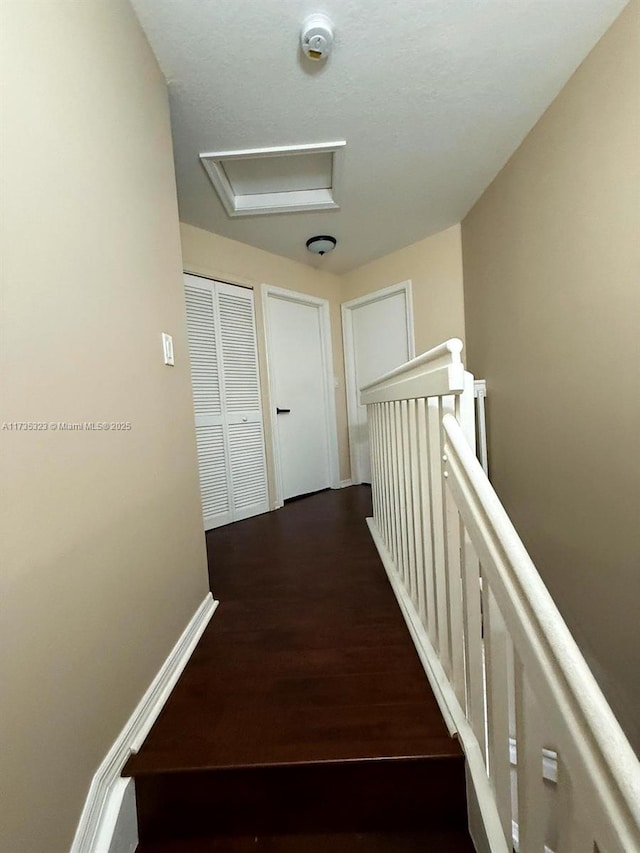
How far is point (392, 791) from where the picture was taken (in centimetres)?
88

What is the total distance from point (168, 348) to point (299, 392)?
207 cm

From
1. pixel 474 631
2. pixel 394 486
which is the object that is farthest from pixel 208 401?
pixel 474 631

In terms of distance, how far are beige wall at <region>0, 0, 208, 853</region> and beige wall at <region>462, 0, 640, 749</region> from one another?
1.78 metres

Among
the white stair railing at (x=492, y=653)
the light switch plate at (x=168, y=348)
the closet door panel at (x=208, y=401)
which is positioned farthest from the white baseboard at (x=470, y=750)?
the closet door panel at (x=208, y=401)

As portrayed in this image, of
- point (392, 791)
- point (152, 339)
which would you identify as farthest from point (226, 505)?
point (392, 791)

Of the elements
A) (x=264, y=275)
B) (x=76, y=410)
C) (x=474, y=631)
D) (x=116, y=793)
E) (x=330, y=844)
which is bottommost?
(x=330, y=844)

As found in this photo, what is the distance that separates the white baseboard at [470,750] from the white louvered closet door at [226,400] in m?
1.79

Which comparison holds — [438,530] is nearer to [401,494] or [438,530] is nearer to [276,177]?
[401,494]

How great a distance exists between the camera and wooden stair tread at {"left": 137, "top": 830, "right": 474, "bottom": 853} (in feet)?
2.70

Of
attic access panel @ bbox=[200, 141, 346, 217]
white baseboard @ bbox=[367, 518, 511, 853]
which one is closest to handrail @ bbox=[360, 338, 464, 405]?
white baseboard @ bbox=[367, 518, 511, 853]

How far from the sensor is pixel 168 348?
1317 millimetres

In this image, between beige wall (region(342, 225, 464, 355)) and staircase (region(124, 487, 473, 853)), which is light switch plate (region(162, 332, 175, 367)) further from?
beige wall (region(342, 225, 464, 355))

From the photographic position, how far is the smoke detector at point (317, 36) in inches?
48.9

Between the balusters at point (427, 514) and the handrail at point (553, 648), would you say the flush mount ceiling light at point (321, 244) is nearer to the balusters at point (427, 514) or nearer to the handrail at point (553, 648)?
the balusters at point (427, 514)
